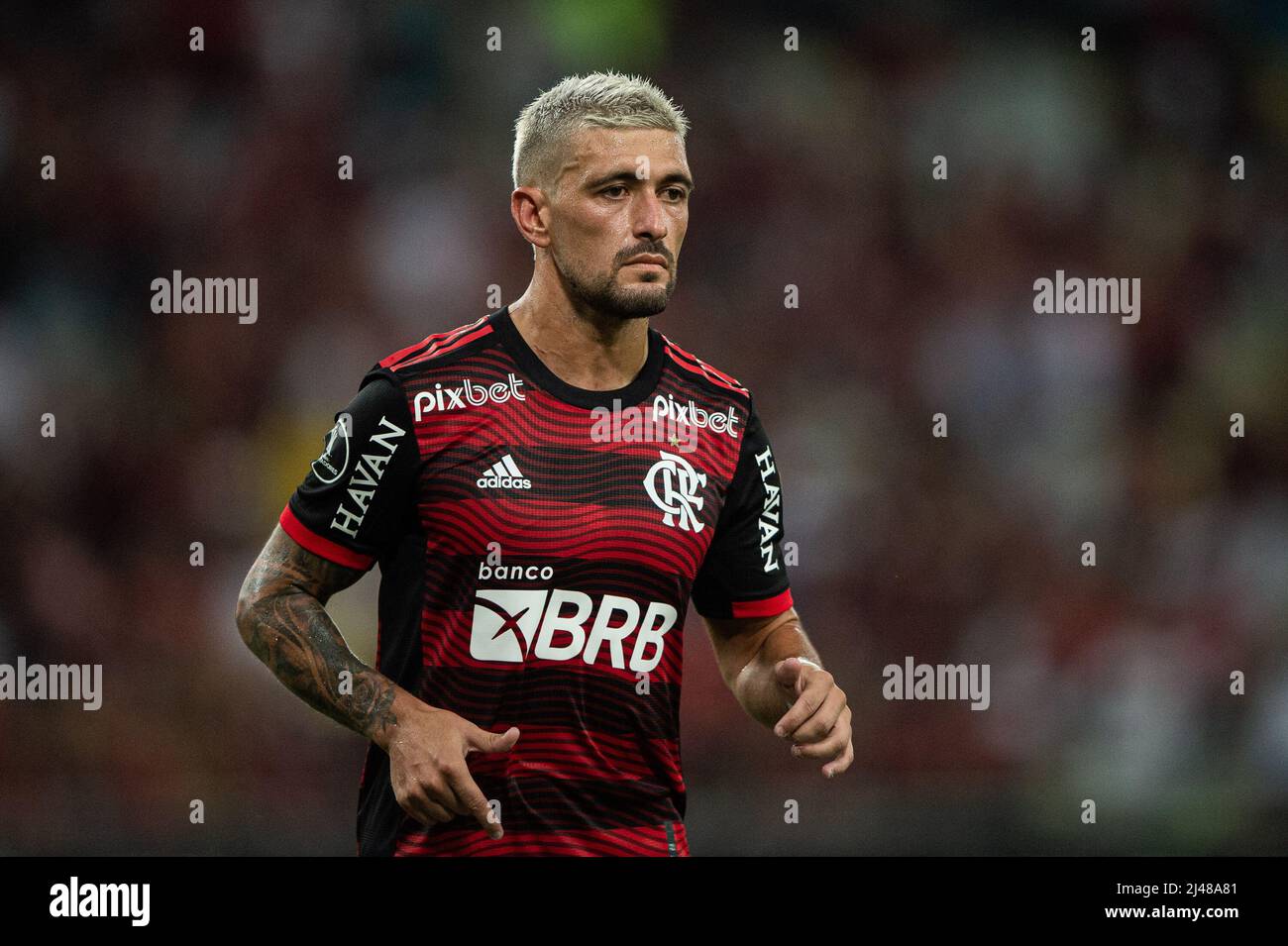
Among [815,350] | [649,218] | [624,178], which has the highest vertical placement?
[815,350]

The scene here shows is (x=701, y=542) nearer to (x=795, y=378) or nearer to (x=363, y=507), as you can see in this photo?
(x=363, y=507)

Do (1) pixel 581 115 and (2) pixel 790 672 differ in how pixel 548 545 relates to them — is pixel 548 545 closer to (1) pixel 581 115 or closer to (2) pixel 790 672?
(2) pixel 790 672

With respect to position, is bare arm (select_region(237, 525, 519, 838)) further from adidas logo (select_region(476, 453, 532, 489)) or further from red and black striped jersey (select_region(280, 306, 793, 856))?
adidas logo (select_region(476, 453, 532, 489))

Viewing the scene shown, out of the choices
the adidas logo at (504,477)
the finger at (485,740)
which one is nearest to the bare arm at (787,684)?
the finger at (485,740)

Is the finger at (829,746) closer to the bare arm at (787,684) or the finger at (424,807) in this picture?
the bare arm at (787,684)

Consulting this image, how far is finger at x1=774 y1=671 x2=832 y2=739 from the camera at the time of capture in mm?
3102

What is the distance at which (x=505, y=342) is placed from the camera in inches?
139

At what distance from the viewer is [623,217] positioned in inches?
136

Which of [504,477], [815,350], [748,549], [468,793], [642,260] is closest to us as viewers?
[468,793]

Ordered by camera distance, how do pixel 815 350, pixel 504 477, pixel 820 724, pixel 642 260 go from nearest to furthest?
1. pixel 820 724
2. pixel 504 477
3. pixel 642 260
4. pixel 815 350

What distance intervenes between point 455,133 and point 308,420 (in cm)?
172

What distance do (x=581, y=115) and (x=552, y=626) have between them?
1.23 metres

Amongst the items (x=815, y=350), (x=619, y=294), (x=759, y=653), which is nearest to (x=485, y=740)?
(x=759, y=653)

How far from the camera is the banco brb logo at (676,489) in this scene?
11.3 feet
